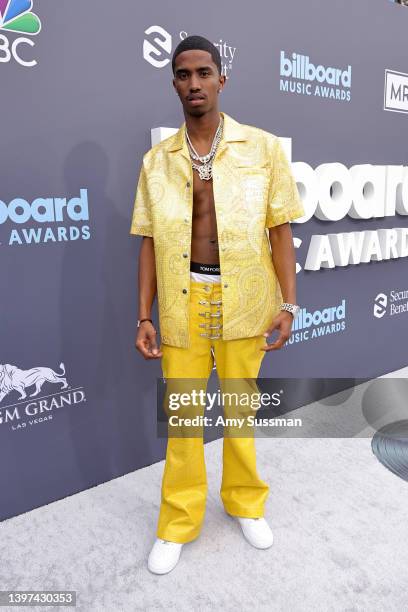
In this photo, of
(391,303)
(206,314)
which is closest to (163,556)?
(206,314)

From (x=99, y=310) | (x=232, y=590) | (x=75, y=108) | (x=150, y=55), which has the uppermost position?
(x=150, y=55)

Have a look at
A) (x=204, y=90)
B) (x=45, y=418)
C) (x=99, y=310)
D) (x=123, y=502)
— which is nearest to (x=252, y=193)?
(x=204, y=90)

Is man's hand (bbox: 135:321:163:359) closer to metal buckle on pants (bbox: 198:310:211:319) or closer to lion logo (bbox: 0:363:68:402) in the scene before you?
metal buckle on pants (bbox: 198:310:211:319)

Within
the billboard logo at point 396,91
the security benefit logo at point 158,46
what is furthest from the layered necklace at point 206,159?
the billboard logo at point 396,91

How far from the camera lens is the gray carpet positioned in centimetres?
167

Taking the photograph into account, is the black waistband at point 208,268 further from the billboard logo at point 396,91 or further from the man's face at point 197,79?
the billboard logo at point 396,91

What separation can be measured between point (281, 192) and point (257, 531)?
129 cm

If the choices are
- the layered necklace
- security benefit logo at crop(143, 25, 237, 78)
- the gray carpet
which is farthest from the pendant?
the gray carpet

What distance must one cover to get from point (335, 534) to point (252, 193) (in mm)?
1382

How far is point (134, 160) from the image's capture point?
222 cm

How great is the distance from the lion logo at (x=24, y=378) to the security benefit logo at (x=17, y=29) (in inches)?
47.0

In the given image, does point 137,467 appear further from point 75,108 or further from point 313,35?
point 313,35

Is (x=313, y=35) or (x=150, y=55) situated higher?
(x=313, y=35)

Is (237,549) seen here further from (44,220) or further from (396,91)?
(396,91)
